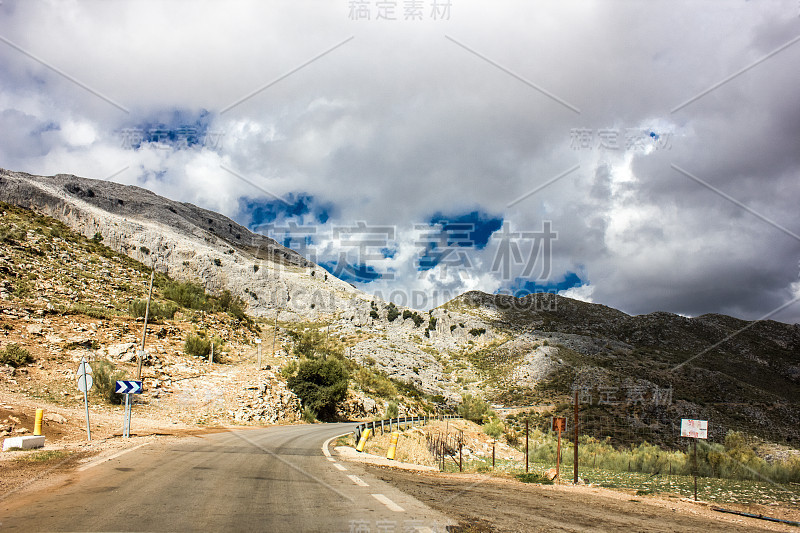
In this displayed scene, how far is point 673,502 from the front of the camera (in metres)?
12.3

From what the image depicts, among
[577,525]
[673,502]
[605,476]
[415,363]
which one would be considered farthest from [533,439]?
[415,363]

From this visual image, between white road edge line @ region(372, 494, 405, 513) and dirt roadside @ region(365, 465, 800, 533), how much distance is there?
2.56 feet

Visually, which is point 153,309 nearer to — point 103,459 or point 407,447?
point 407,447

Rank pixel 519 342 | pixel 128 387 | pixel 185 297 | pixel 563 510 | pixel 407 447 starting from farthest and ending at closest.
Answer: pixel 519 342, pixel 185 297, pixel 407 447, pixel 128 387, pixel 563 510

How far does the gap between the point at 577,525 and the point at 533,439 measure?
3127 centimetres

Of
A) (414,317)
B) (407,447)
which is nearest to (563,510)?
(407,447)

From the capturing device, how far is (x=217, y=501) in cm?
762

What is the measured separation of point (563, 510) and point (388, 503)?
408 centimetres

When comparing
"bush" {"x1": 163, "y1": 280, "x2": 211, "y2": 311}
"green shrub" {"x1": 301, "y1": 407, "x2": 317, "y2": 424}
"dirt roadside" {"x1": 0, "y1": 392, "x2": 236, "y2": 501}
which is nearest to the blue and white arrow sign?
"dirt roadside" {"x1": 0, "y1": 392, "x2": 236, "y2": 501}

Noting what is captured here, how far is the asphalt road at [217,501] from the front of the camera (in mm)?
6008

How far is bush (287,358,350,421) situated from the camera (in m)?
40.3

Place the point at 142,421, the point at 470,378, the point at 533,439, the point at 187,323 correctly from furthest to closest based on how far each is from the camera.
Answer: the point at 470,378 < the point at 187,323 < the point at 533,439 < the point at 142,421

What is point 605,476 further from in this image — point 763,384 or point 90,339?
point 763,384

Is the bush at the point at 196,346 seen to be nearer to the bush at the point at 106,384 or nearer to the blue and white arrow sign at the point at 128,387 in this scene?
the bush at the point at 106,384
